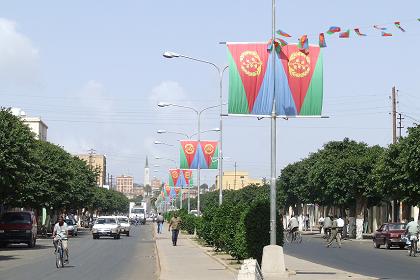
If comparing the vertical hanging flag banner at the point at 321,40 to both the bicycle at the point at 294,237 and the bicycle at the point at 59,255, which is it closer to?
the bicycle at the point at 59,255

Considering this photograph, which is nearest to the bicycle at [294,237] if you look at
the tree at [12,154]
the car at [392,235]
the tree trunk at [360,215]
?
the tree trunk at [360,215]

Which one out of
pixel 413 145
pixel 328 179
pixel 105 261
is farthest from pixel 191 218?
pixel 105 261

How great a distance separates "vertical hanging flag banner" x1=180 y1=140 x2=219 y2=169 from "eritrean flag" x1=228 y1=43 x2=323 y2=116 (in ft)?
83.7

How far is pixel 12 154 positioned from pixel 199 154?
35.4ft

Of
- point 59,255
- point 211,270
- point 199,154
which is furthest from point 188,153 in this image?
point 211,270

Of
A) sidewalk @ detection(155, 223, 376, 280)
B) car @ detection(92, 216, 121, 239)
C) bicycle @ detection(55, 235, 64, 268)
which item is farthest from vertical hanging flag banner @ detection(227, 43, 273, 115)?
car @ detection(92, 216, 121, 239)

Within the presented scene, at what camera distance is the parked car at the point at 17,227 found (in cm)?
4562

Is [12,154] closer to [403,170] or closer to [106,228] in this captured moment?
[106,228]

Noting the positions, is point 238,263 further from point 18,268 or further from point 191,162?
point 191,162

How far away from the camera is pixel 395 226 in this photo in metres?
49.8

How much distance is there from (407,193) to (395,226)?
10.5 ft

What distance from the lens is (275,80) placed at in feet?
76.0

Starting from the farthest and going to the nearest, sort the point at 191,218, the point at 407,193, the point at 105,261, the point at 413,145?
the point at 191,218 → the point at 407,193 → the point at 413,145 → the point at 105,261

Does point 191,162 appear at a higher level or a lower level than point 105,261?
higher
